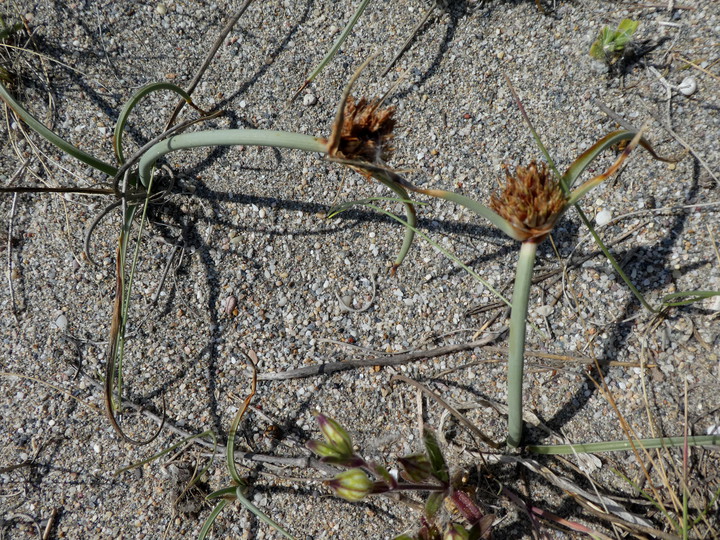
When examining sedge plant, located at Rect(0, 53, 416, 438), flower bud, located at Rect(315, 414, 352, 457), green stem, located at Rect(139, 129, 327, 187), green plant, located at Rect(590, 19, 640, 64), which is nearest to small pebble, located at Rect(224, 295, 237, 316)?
sedge plant, located at Rect(0, 53, 416, 438)

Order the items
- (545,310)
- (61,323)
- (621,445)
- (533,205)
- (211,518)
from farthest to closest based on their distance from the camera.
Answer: (61,323), (545,310), (211,518), (621,445), (533,205)

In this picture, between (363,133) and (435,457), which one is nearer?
Answer: (363,133)

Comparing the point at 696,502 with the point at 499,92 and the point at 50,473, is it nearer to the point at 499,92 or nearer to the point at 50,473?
the point at 499,92

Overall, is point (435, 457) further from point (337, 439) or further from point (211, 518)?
point (211, 518)

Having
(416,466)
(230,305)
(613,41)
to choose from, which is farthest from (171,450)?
(613,41)

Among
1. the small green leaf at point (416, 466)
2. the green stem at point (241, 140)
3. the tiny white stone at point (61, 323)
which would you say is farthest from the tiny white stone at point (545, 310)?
the tiny white stone at point (61, 323)

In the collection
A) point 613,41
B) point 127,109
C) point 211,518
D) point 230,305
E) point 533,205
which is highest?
point 127,109

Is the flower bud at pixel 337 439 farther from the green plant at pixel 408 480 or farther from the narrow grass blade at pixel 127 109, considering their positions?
the narrow grass blade at pixel 127 109
